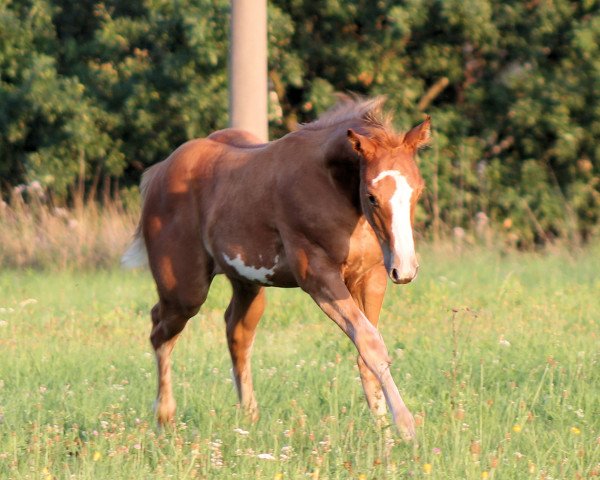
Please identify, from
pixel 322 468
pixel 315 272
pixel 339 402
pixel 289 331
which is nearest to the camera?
pixel 322 468

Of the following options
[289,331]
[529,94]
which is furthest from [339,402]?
[529,94]

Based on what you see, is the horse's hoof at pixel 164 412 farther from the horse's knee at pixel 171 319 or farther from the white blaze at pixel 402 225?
the white blaze at pixel 402 225

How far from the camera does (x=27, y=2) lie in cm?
1684

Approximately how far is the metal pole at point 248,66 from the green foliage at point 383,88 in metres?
3.46

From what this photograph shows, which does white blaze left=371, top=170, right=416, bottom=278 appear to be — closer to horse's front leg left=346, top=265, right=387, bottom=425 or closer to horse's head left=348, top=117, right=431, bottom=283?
horse's head left=348, top=117, right=431, bottom=283

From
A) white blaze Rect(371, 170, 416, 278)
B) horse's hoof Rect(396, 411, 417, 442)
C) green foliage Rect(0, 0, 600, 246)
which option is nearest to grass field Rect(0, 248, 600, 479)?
horse's hoof Rect(396, 411, 417, 442)

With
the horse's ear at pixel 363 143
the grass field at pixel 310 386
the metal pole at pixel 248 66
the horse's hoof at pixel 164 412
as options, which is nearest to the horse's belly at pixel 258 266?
the grass field at pixel 310 386

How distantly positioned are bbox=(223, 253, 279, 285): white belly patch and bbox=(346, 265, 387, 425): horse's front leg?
46 cm

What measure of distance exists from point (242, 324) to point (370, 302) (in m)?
1.15

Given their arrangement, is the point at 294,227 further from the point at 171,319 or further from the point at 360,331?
the point at 171,319

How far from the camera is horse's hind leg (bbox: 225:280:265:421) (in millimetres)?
6977

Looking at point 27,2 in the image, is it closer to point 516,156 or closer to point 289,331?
point 516,156

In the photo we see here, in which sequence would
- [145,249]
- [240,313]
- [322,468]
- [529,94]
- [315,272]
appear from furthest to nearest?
1. [529,94]
2. [145,249]
3. [240,313]
4. [315,272]
5. [322,468]

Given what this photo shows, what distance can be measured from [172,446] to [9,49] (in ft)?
39.0
